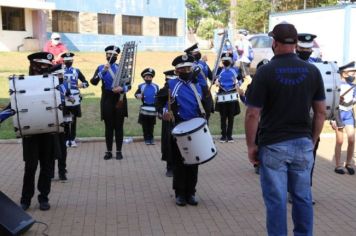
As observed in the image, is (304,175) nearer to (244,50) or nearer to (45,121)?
(45,121)

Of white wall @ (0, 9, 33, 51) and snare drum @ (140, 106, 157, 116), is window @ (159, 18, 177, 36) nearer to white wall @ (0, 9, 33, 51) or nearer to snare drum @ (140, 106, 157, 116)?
white wall @ (0, 9, 33, 51)

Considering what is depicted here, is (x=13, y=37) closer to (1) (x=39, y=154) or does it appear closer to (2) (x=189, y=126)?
(1) (x=39, y=154)

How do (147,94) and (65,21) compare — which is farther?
(65,21)

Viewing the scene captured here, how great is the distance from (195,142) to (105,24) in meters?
31.7

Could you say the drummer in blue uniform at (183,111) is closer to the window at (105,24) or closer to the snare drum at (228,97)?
the snare drum at (228,97)

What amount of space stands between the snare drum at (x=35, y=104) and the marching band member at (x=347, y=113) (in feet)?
14.2

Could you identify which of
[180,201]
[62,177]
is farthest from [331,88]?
[62,177]

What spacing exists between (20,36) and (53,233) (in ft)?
91.1

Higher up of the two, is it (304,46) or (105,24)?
(105,24)

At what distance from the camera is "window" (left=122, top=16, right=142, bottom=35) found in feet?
124

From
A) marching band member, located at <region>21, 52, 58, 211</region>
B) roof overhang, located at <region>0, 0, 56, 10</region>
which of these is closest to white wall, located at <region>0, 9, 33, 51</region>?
roof overhang, located at <region>0, 0, 56, 10</region>

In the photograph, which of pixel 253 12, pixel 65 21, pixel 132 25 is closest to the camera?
pixel 65 21

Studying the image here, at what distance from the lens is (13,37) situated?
3100cm

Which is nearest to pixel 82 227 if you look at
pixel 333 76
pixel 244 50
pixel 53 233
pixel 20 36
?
pixel 53 233
